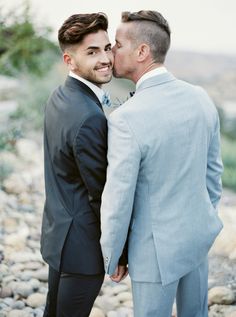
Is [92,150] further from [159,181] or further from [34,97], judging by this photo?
[34,97]

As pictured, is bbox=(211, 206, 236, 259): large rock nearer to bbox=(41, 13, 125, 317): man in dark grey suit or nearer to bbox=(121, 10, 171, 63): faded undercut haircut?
bbox=(41, 13, 125, 317): man in dark grey suit

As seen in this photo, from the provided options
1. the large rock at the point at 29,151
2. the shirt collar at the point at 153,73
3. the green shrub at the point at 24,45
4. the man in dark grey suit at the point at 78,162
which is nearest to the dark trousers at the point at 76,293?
the man in dark grey suit at the point at 78,162

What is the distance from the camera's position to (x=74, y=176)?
237 centimetres

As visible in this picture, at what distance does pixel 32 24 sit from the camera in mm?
8156

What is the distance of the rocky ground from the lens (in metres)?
3.56

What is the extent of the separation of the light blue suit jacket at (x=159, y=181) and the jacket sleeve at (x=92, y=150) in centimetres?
4

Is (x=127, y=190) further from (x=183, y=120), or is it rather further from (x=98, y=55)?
(x=98, y=55)

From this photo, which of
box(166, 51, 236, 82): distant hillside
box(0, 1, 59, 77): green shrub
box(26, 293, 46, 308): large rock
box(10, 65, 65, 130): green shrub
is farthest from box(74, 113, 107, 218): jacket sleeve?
box(166, 51, 236, 82): distant hillside

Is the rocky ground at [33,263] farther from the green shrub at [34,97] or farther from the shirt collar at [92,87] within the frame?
the shirt collar at [92,87]

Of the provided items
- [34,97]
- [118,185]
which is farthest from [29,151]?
[118,185]

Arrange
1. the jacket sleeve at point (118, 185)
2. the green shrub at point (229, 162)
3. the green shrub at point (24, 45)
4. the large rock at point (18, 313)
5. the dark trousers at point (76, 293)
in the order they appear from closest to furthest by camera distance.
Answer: the jacket sleeve at point (118, 185)
the dark trousers at point (76, 293)
the large rock at point (18, 313)
the green shrub at point (229, 162)
the green shrub at point (24, 45)

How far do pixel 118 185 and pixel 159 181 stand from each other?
7.0 inches

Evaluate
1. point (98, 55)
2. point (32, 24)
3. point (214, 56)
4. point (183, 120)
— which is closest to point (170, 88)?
point (183, 120)

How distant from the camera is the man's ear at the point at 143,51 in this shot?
2344 mm
